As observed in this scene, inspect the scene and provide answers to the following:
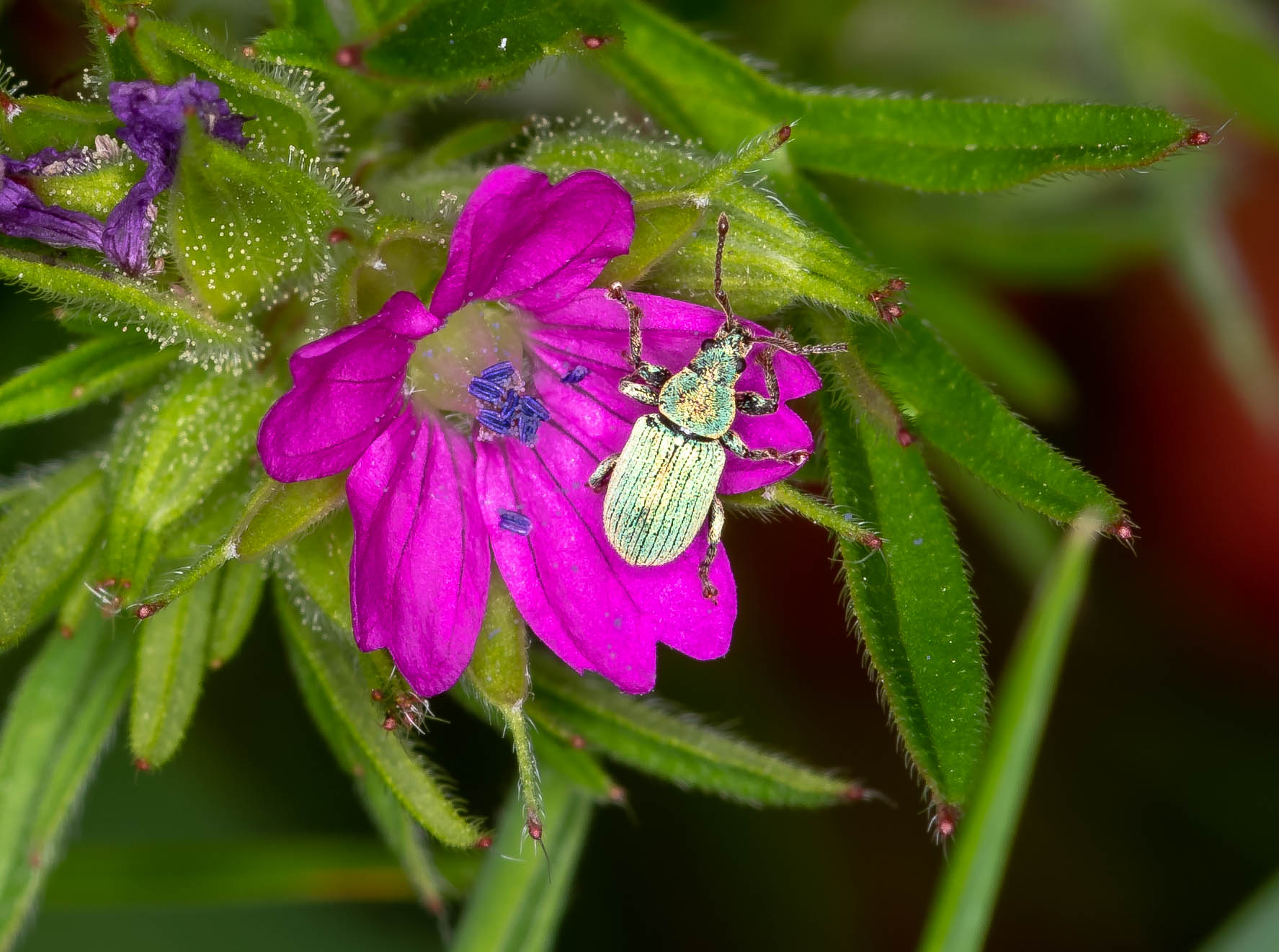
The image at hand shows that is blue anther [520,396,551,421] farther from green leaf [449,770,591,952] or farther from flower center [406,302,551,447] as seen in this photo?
green leaf [449,770,591,952]

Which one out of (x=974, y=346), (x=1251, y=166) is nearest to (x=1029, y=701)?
(x=974, y=346)

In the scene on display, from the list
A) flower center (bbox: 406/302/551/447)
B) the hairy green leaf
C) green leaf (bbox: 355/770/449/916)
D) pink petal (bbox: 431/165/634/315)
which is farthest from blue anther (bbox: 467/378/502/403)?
the hairy green leaf

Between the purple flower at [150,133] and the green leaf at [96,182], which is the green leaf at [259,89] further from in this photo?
the green leaf at [96,182]

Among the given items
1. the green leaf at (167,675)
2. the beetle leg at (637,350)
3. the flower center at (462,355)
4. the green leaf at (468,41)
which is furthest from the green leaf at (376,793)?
the green leaf at (468,41)

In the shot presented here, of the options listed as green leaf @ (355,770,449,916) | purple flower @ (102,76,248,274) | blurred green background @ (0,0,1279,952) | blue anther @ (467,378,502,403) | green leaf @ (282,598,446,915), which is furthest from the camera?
blurred green background @ (0,0,1279,952)

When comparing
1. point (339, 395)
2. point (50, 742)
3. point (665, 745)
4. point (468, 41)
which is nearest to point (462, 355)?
point (339, 395)

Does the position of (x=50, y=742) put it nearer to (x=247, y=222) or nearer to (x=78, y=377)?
(x=78, y=377)
